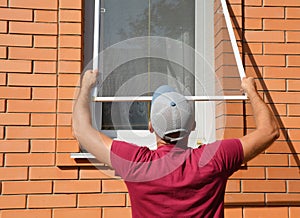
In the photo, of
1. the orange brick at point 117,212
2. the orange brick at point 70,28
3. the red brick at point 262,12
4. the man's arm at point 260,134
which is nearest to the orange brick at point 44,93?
the orange brick at point 70,28

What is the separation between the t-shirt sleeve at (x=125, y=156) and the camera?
75.3 inches

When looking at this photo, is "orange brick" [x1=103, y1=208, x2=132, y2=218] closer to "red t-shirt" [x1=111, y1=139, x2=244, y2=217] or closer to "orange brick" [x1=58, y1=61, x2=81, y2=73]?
"orange brick" [x1=58, y1=61, x2=81, y2=73]

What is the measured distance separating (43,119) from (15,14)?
686mm

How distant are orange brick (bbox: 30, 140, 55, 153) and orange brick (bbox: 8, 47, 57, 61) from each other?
20.6 inches

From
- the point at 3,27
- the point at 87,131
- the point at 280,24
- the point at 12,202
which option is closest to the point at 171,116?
the point at 87,131

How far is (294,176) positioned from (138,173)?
1854 mm

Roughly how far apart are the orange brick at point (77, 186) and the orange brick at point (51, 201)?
0.04 metres

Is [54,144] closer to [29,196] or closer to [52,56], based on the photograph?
[29,196]

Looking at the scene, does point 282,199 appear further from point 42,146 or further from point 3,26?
point 3,26

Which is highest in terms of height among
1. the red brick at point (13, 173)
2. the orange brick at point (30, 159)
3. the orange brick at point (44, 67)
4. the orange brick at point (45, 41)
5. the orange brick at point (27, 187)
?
the orange brick at point (45, 41)

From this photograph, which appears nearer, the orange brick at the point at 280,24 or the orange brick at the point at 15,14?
the orange brick at the point at 15,14

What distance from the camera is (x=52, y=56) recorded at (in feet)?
11.1

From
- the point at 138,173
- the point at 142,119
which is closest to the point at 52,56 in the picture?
the point at 142,119

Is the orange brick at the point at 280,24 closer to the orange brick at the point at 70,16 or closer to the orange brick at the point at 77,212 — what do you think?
the orange brick at the point at 70,16
